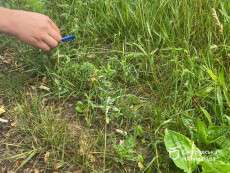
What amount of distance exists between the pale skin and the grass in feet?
0.90

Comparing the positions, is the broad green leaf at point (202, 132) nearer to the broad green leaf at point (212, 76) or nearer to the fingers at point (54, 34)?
the broad green leaf at point (212, 76)

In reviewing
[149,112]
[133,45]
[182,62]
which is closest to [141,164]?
[149,112]

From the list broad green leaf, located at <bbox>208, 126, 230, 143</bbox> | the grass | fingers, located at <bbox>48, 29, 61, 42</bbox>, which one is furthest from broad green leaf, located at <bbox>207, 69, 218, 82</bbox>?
fingers, located at <bbox>48, 29, 61, 42</bbox>

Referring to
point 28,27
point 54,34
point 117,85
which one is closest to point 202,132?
point 117,85

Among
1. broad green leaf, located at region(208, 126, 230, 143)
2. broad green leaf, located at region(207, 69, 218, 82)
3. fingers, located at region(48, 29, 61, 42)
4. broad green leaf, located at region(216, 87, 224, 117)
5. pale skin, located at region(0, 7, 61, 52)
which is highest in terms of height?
pale skin, located at region(0, 7, 61, 52)

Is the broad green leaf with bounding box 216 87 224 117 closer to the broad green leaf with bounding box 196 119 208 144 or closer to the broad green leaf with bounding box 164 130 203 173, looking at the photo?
the broad green leaf with bounding box 196 119 208 144

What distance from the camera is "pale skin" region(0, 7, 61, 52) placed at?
7.52ft

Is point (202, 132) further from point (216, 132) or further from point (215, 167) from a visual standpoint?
point (215, 167)

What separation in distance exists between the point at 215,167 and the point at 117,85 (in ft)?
2.40

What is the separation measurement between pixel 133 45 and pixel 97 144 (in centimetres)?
69

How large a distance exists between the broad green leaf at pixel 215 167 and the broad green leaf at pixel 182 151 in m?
0.04

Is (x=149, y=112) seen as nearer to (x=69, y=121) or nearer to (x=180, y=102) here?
(x=180, y=102)

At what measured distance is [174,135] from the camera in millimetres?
2143

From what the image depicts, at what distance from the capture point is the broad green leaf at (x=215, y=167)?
6.54 feet
